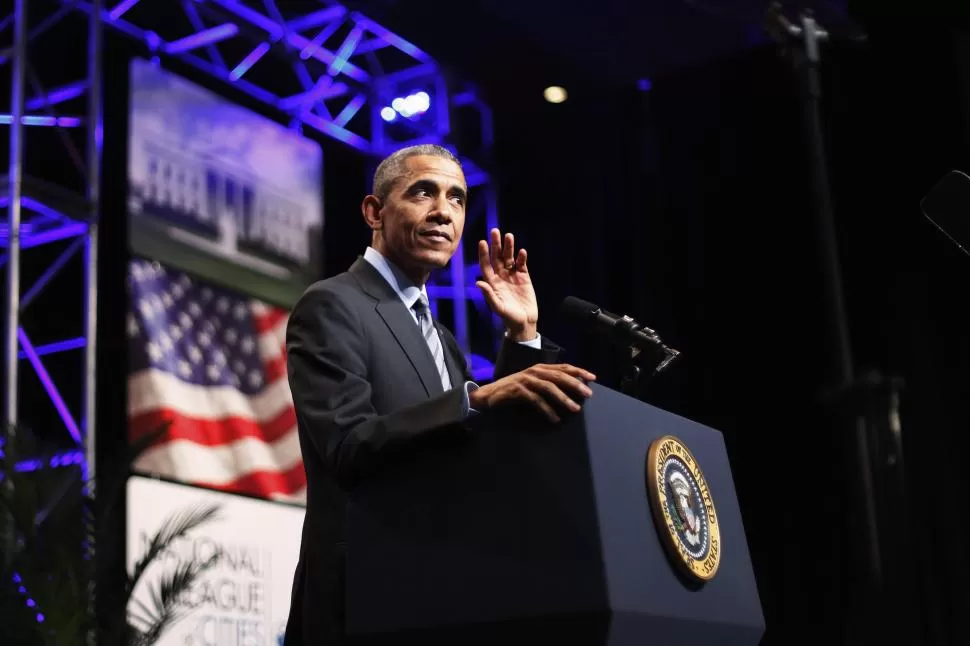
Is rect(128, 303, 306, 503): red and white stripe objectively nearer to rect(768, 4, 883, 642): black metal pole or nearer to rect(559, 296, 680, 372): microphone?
rect(768, 4, 883, 642): black metal pole

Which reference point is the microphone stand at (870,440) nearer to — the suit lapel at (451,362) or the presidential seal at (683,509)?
the suit lapel at (451,362)

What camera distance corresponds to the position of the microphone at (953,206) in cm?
154

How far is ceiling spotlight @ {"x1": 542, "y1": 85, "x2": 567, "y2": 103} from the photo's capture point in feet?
25.0

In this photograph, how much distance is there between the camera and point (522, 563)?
158 centimetres

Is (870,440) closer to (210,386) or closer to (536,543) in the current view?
(536,543)

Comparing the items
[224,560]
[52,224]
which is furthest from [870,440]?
[52,224]

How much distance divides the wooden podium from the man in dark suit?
1.7 inches

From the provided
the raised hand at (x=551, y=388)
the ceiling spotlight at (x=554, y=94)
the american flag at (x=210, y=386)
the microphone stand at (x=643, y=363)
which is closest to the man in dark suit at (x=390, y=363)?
the raised hand at (x=551, y=388)

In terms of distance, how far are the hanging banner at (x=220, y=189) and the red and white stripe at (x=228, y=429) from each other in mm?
291

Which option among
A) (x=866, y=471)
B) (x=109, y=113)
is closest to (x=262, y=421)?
(x=109, y=113)

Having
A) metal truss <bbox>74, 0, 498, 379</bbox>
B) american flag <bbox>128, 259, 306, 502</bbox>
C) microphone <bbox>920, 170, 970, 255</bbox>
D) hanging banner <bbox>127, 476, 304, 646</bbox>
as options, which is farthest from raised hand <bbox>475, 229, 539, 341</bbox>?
metal truss <bbox>74, 0, 498, 379</bbox>

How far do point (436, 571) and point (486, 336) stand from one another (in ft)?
20.8

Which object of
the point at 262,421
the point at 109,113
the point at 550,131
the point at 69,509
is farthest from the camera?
the point at 550,131

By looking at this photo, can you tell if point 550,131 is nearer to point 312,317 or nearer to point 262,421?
point 262,421
